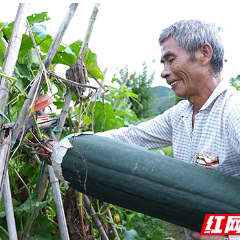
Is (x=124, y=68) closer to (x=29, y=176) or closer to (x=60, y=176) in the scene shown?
Answer: (x=29, y=176)

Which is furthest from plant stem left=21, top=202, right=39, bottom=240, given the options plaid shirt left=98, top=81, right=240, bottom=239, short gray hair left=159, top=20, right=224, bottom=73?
short gray hair left=159, top=20, right=224, bottom=73

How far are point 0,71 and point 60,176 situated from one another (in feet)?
1.55

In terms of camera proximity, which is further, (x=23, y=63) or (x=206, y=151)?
(x=23, y=63)

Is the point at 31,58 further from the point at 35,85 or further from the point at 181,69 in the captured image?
the point at 181,69

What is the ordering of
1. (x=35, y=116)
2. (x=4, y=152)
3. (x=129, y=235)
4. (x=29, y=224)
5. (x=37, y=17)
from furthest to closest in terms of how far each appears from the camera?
(x=129, y=235) < (x=37, y=17) < (x=29, y=224) < (x=35, y=116) < (x=4, y=152)

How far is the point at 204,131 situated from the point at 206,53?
1.16 feet

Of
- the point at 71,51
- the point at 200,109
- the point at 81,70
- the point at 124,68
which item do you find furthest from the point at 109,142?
the point at 124,68

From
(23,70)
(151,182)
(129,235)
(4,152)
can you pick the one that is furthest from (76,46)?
(129,235)

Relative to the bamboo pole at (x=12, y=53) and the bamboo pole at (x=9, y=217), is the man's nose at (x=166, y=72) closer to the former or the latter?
the bamboo pole at (x=12, y=53)

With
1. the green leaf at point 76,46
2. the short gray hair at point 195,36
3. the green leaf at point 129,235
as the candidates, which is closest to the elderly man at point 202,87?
the short gray hair at point 195,36

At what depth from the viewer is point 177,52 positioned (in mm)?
1377

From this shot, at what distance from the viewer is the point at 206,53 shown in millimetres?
1389

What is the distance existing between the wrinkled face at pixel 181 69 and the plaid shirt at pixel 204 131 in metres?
0.10

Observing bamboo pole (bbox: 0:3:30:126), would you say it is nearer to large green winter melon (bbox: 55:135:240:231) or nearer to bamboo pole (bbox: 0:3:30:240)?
bamboo pole (bbox: 0:3:30:240)
